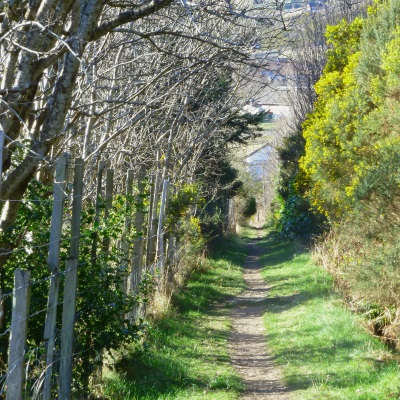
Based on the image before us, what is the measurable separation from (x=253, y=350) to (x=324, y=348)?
4.74 feet

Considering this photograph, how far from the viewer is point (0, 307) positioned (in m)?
5.19

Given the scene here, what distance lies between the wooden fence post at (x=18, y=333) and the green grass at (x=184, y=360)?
2.80 meters

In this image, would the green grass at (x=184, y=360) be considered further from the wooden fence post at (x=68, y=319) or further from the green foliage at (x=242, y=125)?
the green foliage at (x=242, y=125)

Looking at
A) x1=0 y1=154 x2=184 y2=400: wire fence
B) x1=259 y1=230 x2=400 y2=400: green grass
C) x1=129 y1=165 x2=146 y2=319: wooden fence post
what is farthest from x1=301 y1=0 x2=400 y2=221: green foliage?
x1=0 y1=154 x2=184 y2=400: wire fence

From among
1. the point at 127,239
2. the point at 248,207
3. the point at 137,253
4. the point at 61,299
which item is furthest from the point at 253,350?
the point at 248,207

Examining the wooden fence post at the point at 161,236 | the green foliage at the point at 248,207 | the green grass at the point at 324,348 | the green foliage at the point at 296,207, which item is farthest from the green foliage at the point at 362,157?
the green foliage at the point at 248,207

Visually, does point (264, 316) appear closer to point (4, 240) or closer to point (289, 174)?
point (4, 240)

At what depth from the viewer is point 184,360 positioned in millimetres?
9992

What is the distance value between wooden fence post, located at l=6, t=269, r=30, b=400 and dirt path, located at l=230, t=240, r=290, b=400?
451cm

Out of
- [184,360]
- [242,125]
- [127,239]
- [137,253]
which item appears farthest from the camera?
[242,125]

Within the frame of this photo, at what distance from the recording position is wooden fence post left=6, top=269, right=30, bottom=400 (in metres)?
4.49

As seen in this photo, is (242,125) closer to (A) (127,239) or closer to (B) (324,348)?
(B) (324,348)

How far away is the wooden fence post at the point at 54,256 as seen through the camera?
Answer: 541cm

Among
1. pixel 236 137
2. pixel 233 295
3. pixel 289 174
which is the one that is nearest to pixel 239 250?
pixel 289 174
